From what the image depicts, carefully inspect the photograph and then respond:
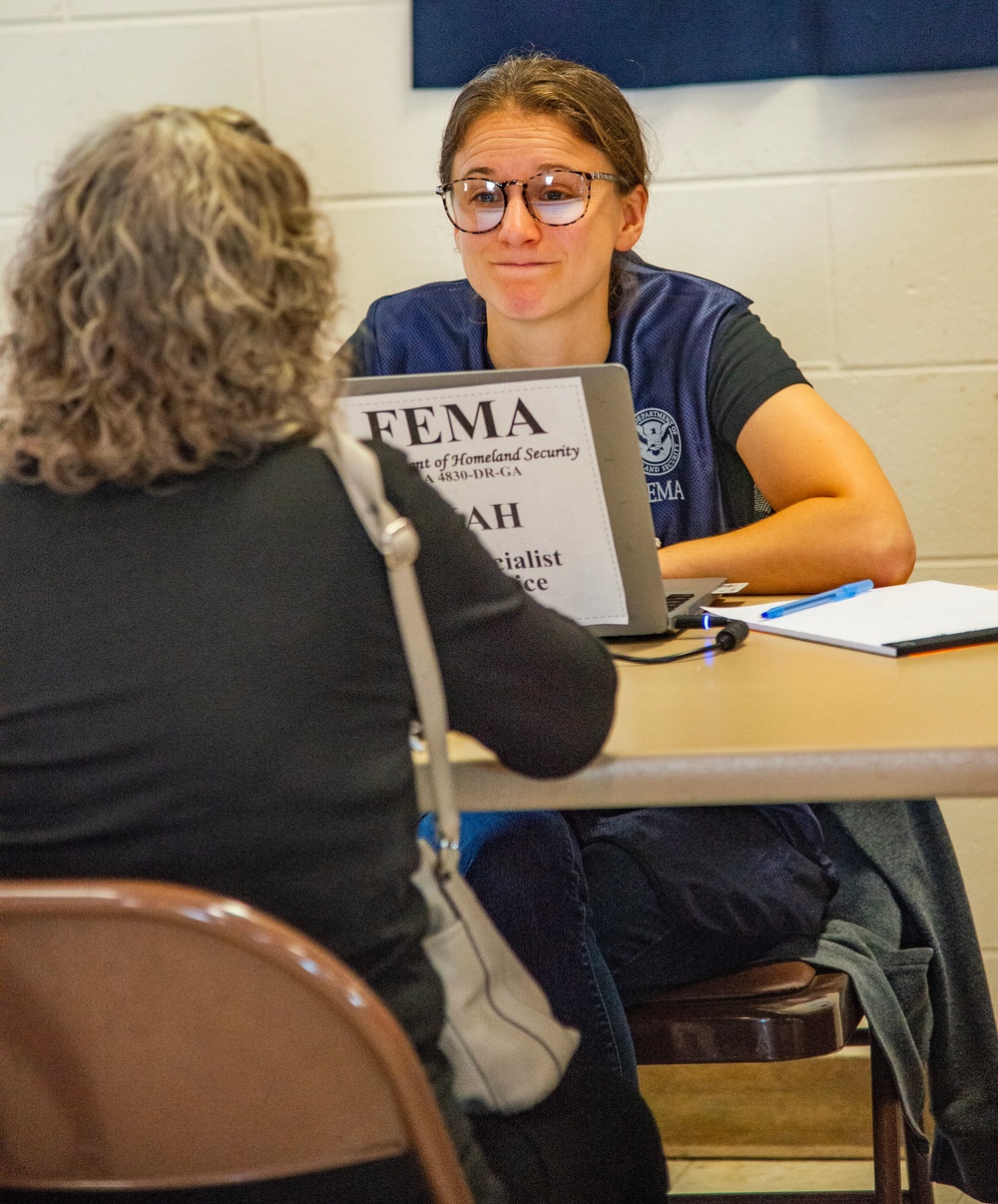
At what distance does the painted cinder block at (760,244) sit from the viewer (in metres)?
2.10

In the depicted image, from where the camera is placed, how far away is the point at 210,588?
77cm

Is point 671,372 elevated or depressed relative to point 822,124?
depressed

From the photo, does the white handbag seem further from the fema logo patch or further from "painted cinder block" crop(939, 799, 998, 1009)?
"painted cinder block" crop(939, 799, 998, 1009)

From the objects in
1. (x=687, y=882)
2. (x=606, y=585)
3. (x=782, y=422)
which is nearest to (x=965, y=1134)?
(x=687, y=882)

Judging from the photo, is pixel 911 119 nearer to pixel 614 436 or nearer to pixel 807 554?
pixel 807 554

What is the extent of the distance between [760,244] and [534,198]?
0.55 m

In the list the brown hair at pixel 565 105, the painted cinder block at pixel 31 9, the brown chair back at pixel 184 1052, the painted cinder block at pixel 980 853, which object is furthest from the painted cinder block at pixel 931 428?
the brown chair back at pixel 184 1052

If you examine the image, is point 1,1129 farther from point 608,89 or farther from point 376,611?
point 608,89

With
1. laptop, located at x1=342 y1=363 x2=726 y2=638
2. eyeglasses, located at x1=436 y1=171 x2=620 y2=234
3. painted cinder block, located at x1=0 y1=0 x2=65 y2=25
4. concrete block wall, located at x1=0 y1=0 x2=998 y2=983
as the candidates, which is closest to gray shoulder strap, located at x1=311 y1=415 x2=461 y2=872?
laptop, located at x1=342 y1=363 x2=726 y2=638

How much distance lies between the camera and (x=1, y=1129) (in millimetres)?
728

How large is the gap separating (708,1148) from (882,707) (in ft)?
4.43

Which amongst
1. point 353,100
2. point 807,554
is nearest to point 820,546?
point 807,554

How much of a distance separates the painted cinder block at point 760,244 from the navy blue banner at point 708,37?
0.17m

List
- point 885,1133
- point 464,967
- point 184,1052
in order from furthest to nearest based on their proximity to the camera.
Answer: point 885,1133 < point 464,967 < point 184,1052
